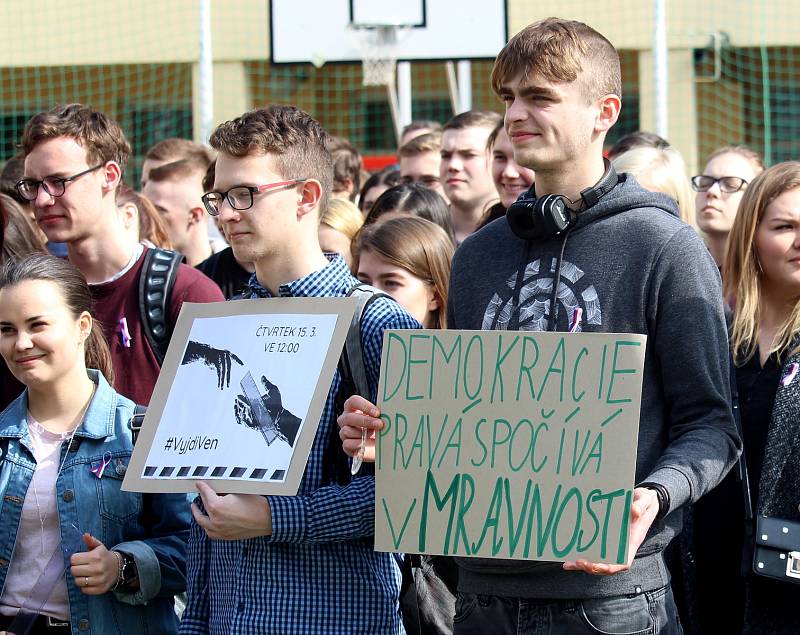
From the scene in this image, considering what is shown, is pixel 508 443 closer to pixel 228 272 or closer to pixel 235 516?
pixel 235 516

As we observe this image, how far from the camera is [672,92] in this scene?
1358cm

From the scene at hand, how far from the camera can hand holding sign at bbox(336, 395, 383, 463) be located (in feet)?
7.76

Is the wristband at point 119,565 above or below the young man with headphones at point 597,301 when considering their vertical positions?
below

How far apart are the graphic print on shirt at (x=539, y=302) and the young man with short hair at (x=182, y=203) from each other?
10.5 ft

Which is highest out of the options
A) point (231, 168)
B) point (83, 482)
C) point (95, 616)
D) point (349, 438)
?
point (231, 168)

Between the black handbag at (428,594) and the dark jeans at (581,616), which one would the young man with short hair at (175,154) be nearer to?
the black handbag at (428,594)

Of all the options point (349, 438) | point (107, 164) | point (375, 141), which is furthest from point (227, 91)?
point (349, 438)

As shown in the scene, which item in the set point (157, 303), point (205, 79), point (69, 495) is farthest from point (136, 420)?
point (205, 79)

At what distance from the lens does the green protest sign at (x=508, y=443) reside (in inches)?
87.1

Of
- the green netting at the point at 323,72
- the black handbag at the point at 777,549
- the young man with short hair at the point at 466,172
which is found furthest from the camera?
the green netting at the point at 323,72

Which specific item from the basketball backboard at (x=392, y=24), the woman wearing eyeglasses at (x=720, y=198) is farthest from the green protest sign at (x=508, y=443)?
the basketball backboard at (x=392, y=24)

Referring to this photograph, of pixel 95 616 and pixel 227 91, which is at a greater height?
pixel 227 91

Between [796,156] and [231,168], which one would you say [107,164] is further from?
[796,156]

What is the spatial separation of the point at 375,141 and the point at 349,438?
1333 cm
